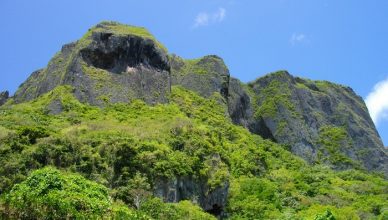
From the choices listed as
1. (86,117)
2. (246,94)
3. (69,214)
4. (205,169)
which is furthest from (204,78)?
(69,214)

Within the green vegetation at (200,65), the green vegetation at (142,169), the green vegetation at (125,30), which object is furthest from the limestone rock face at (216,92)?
the green vegetation at (142,169)

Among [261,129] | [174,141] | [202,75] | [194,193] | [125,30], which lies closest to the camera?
[194,193]

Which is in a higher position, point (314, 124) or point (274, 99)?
point (274, 99)

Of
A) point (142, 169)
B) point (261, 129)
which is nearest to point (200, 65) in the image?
point (261, 129)

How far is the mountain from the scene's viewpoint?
1320 inches

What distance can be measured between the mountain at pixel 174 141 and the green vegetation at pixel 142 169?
0.09 m

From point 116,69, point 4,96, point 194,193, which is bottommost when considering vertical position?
point 194,193

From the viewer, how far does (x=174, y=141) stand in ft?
137

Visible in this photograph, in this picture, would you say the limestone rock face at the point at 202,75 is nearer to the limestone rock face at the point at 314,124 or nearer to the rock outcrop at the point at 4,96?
the limestone rock face at the point at 314,124

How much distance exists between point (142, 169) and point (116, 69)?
909 inches

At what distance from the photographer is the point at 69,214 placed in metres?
20.1

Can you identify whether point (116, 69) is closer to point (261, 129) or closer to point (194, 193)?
point (194, 193)

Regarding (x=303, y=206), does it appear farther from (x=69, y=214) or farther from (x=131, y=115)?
(x=69, y=214)

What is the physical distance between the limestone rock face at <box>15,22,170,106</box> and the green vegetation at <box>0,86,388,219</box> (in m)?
1.69
